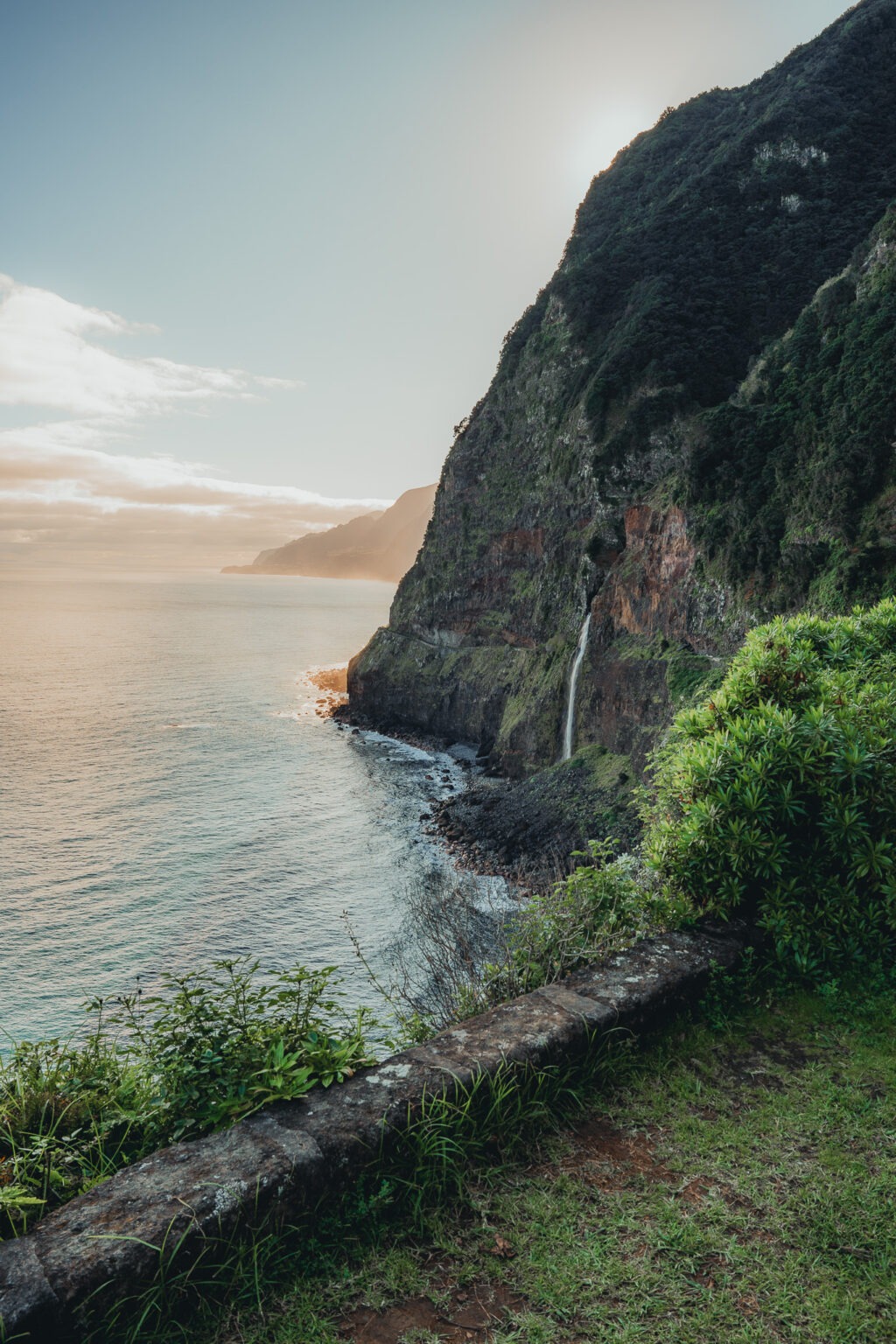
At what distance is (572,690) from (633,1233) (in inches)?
1233

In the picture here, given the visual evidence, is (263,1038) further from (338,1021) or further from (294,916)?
(294,916)

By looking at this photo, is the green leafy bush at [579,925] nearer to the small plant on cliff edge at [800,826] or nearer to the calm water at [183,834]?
the small plant on cliff edge at [800,826]

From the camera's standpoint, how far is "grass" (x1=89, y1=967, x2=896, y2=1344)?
2752mm

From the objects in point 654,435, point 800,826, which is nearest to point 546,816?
point 654,435

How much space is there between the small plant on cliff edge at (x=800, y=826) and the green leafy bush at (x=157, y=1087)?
10.2 ft

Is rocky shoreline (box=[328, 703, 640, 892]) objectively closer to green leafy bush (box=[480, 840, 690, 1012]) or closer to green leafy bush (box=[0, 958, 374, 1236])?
green leafy bush (box=[480, 840, 690, 1012])

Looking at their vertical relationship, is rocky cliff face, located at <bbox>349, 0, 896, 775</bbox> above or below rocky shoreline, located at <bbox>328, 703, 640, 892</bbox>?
above

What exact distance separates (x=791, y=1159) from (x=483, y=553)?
146ft

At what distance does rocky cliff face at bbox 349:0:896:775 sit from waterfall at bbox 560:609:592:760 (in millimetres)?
583

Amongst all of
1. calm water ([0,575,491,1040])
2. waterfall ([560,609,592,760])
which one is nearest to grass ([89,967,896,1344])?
calm water ([0,575,491,1040])

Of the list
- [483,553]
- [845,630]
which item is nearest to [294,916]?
[845,630]

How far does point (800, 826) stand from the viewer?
5.46 m

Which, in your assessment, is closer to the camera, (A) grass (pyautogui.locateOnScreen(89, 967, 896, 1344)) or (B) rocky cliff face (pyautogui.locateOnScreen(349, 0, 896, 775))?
(A) grass (pyautogui.locateOnScreen(89, 967, 896, 1344))

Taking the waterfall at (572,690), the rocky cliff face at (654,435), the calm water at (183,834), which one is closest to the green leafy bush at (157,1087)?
the calm water at (183,834)
